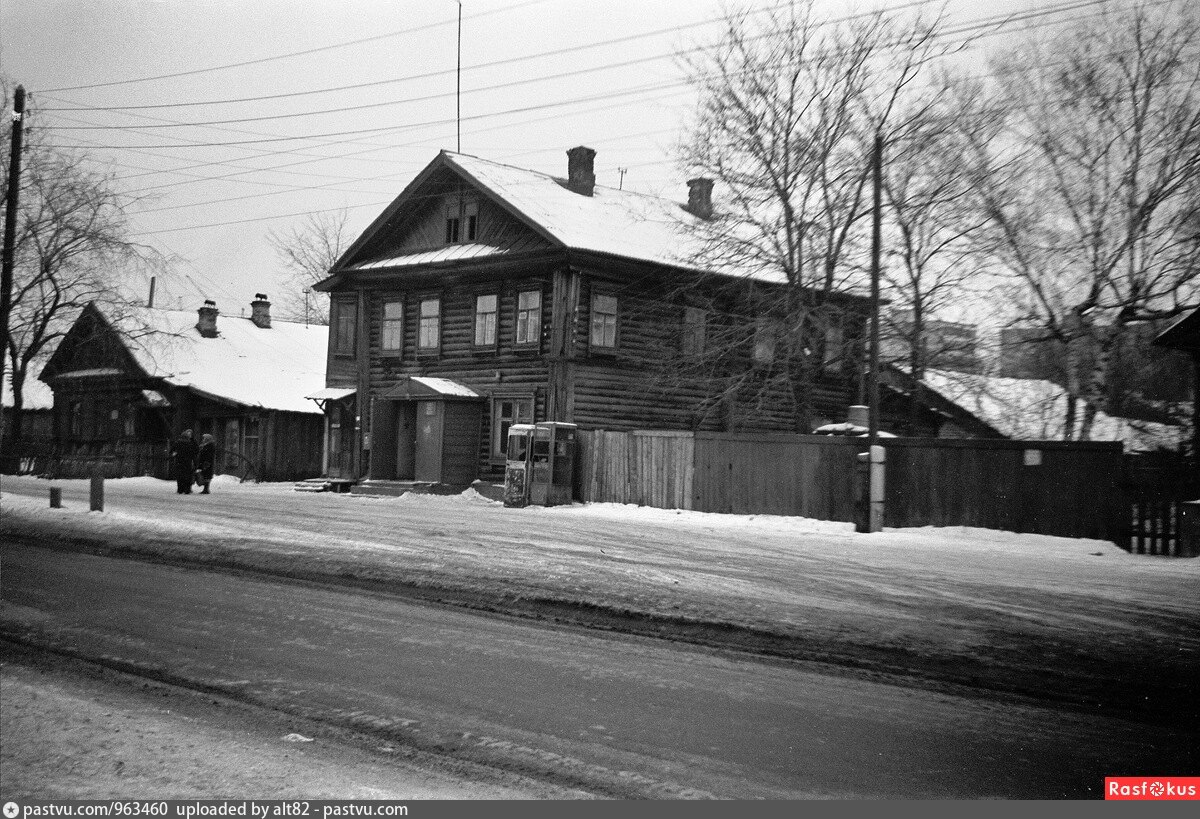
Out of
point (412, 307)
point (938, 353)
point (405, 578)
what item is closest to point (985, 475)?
point (938, 353)

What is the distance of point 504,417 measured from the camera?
30406 millimetres

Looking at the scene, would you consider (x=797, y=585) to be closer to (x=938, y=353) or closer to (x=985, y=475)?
(x=985, y=475)

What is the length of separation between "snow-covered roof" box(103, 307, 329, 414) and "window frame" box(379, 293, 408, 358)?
7.26 meters

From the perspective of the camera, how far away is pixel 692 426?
3219 cm

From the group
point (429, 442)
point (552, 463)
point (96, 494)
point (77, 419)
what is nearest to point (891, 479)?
point (552, 463)

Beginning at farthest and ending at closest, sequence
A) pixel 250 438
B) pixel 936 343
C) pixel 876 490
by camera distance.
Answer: pixel 250 438 → pixel 936 343 → pixel 876 490

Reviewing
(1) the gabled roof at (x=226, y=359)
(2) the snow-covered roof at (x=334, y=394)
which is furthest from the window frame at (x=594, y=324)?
(1) the gabled roof at (x=226, y=359)

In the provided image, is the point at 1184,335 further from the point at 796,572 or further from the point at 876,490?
the point at 796,572

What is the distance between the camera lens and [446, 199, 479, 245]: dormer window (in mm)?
31781

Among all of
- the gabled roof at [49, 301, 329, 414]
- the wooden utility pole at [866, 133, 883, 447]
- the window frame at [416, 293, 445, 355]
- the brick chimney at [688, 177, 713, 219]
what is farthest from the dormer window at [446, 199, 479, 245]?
the wooden utility pole at [866, 133, 883, 447]

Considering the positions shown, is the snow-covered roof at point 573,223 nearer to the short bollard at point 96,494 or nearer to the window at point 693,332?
the window at point 693,332

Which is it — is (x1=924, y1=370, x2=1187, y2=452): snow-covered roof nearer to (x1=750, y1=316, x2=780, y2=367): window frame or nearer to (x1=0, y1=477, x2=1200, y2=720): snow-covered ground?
(x1=750, y1=316, x2=780, y2=367): window frame

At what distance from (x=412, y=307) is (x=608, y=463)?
10.8 meters

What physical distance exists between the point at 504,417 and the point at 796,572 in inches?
705
